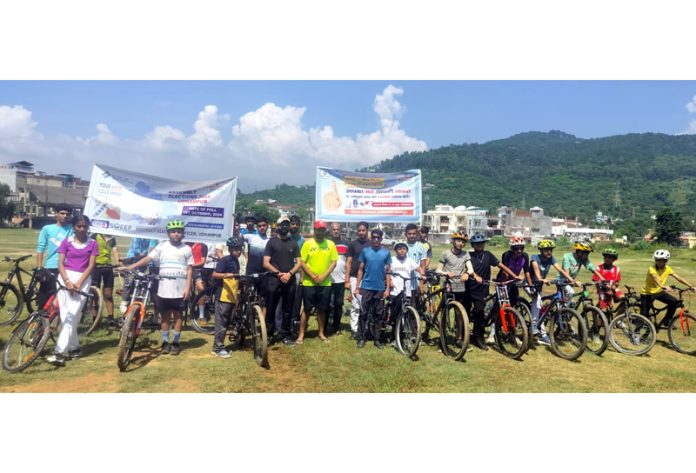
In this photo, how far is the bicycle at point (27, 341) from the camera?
5305 mm

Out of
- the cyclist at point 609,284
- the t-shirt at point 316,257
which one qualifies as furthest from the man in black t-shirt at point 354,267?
the cyclist at point 609,284

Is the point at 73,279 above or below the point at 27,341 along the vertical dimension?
above

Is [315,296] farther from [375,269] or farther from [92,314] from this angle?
[92,314]

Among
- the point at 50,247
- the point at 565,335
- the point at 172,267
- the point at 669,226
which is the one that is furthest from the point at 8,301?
the point at 669,226

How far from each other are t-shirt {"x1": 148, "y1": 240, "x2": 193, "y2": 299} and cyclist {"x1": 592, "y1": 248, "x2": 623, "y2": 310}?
682 centimetres

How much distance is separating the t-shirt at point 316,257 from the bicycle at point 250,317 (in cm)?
64

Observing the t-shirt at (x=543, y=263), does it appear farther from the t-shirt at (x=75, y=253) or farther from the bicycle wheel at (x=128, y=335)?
the t-shirt at (x=75, y=253)

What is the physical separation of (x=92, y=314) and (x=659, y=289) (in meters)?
10.2

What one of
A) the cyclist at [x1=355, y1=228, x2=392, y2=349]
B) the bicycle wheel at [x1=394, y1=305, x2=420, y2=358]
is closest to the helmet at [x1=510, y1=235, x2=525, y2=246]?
the cyclist at [x1=355, y1=228, x2=392, y2=349]

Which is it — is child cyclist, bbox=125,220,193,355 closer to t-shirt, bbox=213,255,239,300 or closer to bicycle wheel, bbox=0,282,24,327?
t-shirt, bbox=213,255,239,300

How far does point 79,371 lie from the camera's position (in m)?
5.41

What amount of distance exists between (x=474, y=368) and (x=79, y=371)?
5.21 metres

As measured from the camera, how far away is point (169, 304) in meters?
6.04

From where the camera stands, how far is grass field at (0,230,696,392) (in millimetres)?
5145
